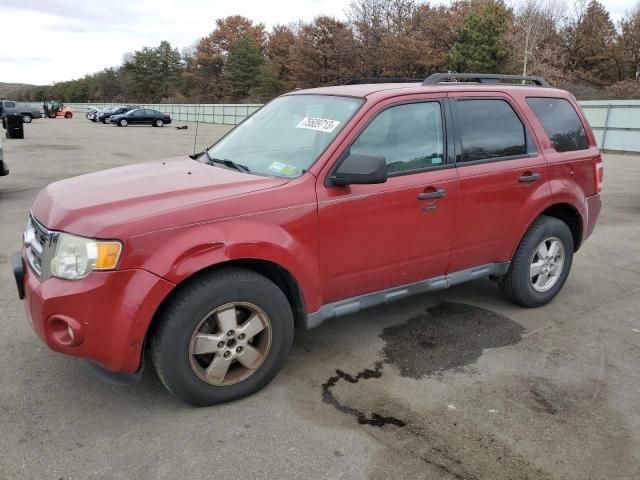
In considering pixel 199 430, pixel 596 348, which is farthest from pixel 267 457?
pixel 596 348

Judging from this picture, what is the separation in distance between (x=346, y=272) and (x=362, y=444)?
3.54ft

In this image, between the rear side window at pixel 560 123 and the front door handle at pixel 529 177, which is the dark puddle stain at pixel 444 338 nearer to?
the front door handle at pixel 529 177

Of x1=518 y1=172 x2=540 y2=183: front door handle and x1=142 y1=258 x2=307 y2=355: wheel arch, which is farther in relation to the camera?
x1=518 y1=172 x2=540 y2=183: front door handle

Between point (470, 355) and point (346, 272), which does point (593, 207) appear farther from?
point (346, 272)

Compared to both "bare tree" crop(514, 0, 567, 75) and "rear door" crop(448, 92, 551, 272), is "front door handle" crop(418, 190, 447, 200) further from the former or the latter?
"bare tree" crop(514, 0, 567, 75)

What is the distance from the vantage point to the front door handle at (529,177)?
423cm

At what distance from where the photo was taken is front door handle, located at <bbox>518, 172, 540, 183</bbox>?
13.9 ft

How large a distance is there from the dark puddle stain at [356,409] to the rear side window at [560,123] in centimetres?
244

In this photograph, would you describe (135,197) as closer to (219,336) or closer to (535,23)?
(219,336)

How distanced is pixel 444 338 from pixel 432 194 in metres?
1.14

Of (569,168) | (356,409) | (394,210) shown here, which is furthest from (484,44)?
(356,409)

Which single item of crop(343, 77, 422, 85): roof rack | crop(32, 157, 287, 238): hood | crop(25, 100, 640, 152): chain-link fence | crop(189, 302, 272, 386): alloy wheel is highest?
crop(25, 100, 640, 152): chain-link fence

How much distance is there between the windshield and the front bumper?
44.2 inches

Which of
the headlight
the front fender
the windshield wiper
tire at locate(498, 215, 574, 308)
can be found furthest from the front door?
the headlight
